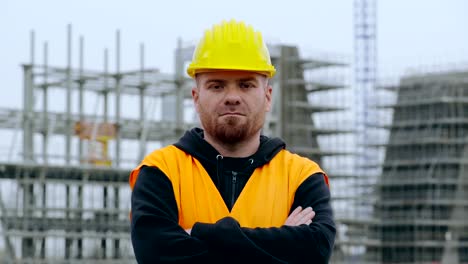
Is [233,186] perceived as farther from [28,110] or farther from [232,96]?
[28,110]

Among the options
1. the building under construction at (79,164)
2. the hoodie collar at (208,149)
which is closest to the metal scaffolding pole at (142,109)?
the building under construction at (79,164)

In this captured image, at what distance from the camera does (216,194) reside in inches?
134

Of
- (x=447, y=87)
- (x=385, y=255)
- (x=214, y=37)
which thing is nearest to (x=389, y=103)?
(x=447, y=87)

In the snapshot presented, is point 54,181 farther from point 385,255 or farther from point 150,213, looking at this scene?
point 150,213

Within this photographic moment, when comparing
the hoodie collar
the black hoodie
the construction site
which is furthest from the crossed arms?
the construction site

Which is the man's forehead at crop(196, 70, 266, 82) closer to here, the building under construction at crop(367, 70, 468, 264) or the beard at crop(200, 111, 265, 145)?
the beard at crop(200, 111, 265, 145)

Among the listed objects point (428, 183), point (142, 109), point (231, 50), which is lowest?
point (428, 183)

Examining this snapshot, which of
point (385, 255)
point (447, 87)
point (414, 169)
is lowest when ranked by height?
point (385, 255)

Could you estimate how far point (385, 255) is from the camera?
64750 millimetres

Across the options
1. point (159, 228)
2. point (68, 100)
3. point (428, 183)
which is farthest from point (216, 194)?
point (428, 183)

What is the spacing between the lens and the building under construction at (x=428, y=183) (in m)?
64.0

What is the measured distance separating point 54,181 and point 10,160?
2.66 m

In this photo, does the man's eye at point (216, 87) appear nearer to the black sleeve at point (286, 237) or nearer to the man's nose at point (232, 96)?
the man's nose at point (232, 96)

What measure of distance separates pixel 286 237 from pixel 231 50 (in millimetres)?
497
